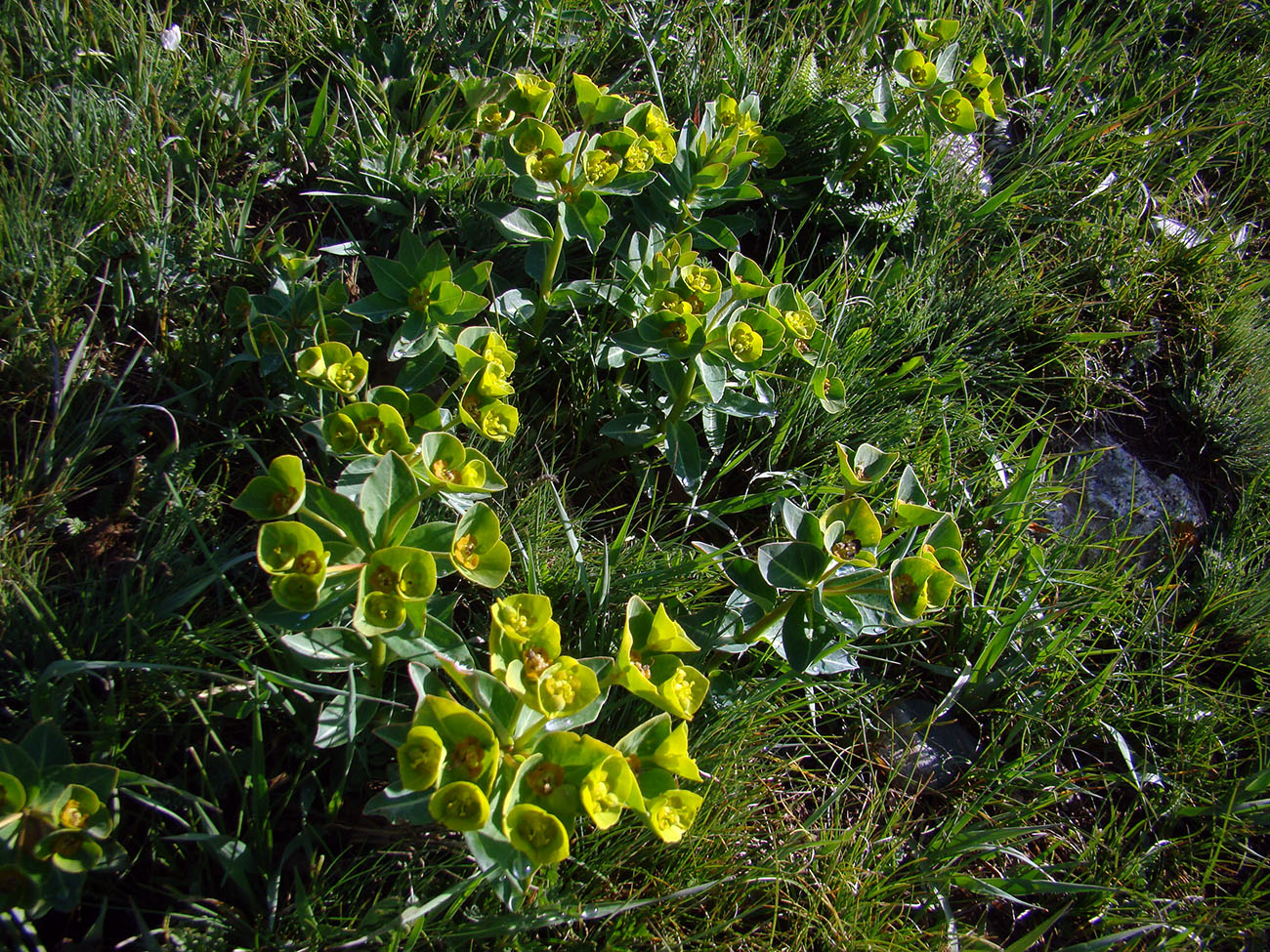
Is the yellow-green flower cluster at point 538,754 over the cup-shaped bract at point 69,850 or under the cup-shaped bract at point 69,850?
over

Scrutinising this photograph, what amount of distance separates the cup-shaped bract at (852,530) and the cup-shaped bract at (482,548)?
646 mm

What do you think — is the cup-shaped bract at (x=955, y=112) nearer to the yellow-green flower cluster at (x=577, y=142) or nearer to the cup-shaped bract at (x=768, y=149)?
the cup-shaped bract at (x=768, y=149)

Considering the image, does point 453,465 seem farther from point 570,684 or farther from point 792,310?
point 792,310

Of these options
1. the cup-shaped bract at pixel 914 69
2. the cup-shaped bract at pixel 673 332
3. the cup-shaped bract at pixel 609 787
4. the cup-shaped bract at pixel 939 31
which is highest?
the cup-shaped bract at pixel 939 31

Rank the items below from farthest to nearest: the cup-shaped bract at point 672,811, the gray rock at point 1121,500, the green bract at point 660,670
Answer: the gray rock at point 1121,500, the green bract at point 660,670, the cup-shaped bract at point 672,811

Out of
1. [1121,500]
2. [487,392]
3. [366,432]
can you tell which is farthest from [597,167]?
[1121,500]

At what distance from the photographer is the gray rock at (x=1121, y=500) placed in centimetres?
265

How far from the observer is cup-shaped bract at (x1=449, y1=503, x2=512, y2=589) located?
1599mm

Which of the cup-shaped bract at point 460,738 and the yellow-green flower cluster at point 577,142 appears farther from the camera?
the yellow-green flower cluster at point 577,142

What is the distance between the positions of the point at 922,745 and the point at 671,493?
91 cm

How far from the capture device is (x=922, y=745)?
6.87 feet

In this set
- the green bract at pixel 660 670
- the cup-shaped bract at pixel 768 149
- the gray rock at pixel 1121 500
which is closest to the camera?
the green bract at pixel 660 670

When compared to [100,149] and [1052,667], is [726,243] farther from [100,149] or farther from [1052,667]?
[100,149]

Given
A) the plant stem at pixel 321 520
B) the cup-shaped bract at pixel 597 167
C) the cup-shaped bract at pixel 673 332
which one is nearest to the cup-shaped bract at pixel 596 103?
the cup-shaped bract at pixel 597 167
